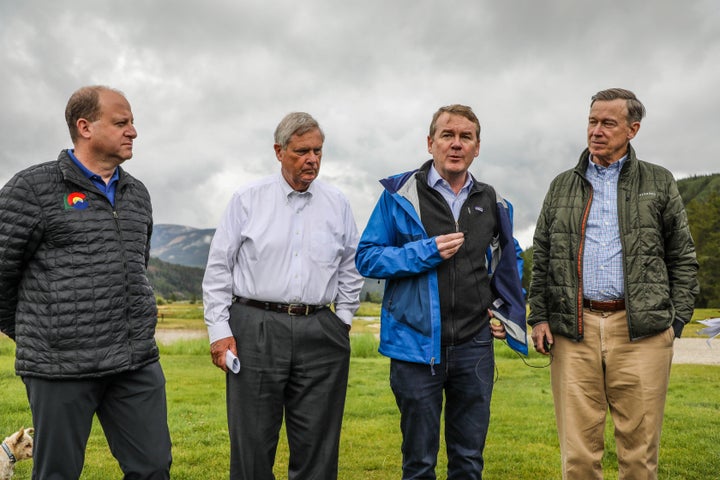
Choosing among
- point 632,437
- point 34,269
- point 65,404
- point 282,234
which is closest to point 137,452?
point 65,404

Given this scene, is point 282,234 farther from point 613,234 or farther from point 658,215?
point 658,215

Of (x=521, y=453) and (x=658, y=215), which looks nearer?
(x=658, y=215)

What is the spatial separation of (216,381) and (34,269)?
32.5 feet

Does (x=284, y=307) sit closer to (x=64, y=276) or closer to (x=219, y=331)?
(x=219, y=331)

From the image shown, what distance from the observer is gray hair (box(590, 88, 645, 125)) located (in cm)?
419

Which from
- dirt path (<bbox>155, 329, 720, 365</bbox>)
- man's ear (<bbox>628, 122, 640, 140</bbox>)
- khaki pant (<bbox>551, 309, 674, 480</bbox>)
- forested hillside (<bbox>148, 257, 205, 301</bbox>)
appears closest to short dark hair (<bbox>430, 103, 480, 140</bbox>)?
man's ear (<bbox>628, 122, 640, 140</bbox>)

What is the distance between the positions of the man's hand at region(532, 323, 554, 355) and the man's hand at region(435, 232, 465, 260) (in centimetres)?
110

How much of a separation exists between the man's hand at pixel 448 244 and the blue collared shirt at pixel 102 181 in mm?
1922

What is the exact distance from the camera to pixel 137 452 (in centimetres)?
355

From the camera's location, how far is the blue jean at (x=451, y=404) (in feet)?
12.6

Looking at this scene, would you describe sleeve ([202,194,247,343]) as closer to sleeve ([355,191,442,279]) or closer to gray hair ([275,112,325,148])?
gray hair ([275,112,325,148])

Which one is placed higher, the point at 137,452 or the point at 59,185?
the point at 59,185

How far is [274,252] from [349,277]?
60 cm

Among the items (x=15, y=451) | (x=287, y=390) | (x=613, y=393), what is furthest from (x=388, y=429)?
(x=287, y=390)
